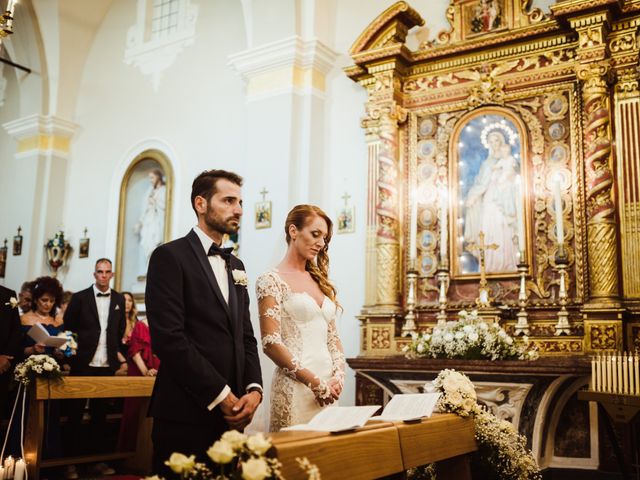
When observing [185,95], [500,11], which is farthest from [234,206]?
[185,95]

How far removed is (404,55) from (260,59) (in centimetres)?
192

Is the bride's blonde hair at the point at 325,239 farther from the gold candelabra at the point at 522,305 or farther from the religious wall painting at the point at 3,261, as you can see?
the religious wall painting at the point at 3,261

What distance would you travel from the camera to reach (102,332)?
6.58m

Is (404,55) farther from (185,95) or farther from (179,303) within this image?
(179,303)

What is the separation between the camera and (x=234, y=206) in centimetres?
319

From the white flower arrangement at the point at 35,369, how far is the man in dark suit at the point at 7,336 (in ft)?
1.12

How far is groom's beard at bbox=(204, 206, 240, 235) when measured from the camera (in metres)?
3.16

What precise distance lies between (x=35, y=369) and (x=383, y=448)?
3678 millimetres

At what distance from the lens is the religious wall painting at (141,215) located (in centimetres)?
1005

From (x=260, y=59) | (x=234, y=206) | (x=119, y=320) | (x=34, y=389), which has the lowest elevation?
(x=34, y=389)

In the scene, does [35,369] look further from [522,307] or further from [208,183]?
[522,307]

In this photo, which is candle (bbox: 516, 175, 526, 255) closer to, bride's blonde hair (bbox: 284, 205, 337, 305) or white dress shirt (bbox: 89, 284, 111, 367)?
bride's blonde hair (bbox: 284, 205, 337, 305)

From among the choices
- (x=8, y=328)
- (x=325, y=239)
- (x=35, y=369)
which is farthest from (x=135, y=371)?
(x=325, y=239)

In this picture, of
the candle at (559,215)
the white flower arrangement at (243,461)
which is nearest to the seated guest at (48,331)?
the white flower arrangement at (243,461)
